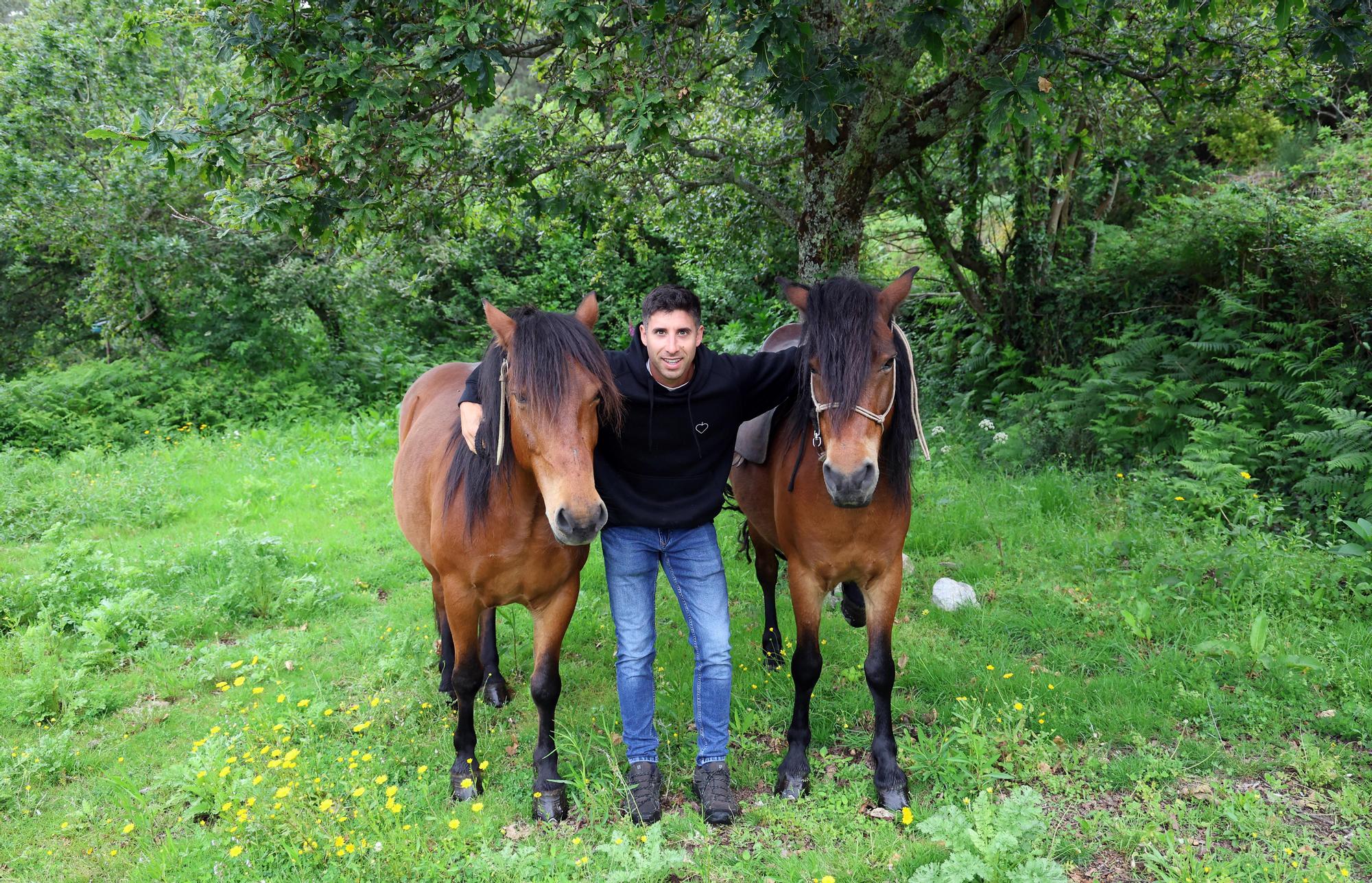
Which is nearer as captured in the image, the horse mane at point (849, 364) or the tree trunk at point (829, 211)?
the horse mane at point (849, 364)

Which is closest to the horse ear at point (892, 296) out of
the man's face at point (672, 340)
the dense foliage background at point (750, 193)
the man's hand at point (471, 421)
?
the man's face at point (672, 340)

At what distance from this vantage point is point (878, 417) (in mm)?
2998

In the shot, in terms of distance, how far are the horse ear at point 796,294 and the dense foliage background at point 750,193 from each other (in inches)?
36.3

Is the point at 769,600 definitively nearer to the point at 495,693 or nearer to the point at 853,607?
the point at 853,607

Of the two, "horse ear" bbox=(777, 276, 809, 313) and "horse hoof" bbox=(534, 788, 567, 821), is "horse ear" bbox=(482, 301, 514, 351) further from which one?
"horse hoof" bbox=(534, 788, 567, 821)

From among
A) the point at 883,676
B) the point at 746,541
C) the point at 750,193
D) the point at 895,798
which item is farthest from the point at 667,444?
the point at 750,193

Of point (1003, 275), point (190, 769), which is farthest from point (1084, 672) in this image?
point (1003, 275)

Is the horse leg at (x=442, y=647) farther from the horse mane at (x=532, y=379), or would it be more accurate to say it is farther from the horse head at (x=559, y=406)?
the horse head at (x=559, y=406)

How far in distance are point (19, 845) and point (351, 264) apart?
10.2 metres

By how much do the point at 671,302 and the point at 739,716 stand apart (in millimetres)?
2114

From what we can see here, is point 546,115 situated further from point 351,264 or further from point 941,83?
point 351,264

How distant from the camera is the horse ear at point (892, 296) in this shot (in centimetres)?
321

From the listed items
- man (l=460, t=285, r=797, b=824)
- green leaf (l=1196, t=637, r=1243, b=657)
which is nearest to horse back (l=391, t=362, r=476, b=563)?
man (l=460, t=285, r=797, b=824)

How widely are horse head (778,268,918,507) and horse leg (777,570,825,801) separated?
0.70 metres
